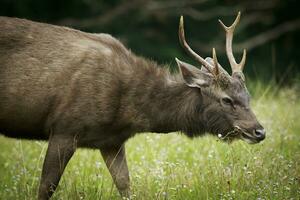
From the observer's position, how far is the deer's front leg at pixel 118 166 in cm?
768

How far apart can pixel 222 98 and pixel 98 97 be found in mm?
1177

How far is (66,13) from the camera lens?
20297 millimetres

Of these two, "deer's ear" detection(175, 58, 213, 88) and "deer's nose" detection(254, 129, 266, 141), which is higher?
"deer's ear" detection(175, 58, 213, 88)

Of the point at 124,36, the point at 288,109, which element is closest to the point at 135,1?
the point at 124,36

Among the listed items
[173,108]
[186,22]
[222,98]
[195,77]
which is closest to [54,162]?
[173,108]

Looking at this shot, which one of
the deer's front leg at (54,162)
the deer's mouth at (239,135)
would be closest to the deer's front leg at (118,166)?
the deer's front leg at (54,162)

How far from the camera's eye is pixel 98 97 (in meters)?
7.30

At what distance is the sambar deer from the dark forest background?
37.8ft

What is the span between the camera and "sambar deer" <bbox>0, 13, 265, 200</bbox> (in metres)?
7.23

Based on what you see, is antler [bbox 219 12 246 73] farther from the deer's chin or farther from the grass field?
the grass field

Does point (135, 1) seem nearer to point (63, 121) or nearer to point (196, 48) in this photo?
point (196, 48)

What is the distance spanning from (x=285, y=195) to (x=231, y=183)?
541mm

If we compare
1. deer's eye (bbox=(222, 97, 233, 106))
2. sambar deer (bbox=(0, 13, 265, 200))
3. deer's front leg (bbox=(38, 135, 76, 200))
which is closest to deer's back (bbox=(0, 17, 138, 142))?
sambar deer (bbox=(0, 13, 265, 200))

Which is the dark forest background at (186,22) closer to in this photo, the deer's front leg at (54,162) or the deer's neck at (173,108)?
the deer's neck at (173,108)
